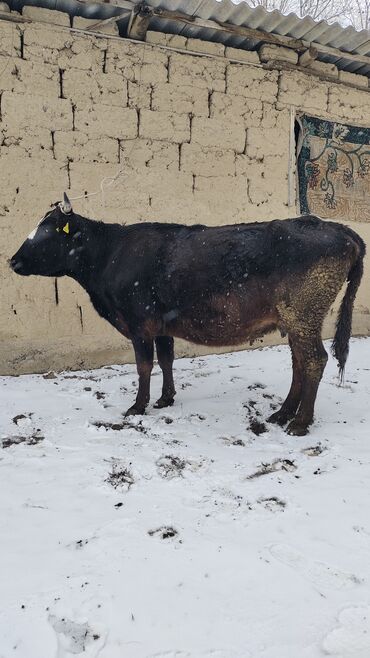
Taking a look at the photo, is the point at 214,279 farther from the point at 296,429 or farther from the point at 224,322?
the point at 296,429

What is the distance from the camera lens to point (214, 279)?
3.71 m

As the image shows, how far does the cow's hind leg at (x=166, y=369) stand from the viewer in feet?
14.0

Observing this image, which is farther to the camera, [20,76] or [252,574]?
[20,76]

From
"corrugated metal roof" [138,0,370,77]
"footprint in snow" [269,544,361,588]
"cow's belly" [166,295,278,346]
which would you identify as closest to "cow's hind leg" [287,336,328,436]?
"cow's belly" [166,295,278,346]

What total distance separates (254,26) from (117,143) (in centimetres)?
200

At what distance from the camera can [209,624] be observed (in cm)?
173

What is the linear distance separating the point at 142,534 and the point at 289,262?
2.11 meters

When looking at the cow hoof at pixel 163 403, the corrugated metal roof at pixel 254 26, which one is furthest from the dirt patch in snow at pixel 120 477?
the corrugated metal roof at pixel 254 26

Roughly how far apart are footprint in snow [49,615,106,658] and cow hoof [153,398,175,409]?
2.52 m

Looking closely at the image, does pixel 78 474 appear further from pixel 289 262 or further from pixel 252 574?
pixel 289 262

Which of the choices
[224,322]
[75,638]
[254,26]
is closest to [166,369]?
[224,322]

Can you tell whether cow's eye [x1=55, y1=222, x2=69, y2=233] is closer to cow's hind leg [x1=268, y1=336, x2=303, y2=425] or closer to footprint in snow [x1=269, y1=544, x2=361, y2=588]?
cow's hind leg [x1=268, y1=336, x2=303, y2=425]

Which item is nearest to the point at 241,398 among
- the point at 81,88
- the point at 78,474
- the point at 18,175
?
the point at 78,474

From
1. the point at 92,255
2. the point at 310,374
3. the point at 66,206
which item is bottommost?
the point at 310,374
